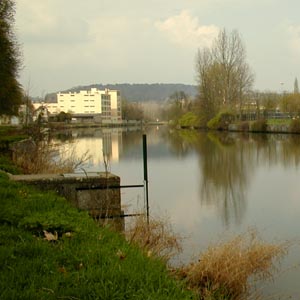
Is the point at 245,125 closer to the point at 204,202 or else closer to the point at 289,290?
the point at 204,202

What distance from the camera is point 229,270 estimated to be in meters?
6.40

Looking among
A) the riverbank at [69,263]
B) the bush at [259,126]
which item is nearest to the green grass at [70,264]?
the riverbank at [69,263]

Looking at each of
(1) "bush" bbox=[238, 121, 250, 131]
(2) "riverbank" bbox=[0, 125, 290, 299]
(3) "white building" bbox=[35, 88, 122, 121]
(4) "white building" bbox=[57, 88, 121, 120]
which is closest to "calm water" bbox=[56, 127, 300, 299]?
(2) "riverbank" bbox=[0, 125, 290, 299]

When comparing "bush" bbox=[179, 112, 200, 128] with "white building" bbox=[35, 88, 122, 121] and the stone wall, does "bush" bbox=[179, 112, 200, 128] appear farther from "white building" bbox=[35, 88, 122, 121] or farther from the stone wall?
the stone wall

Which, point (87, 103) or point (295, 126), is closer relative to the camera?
point (295, 126)

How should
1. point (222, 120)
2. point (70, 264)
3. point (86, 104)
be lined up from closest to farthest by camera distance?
point (70, 264) < point (222, 120) < point (86, 104)

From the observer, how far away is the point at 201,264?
21.1ft

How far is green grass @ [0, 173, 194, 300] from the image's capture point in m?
4.04

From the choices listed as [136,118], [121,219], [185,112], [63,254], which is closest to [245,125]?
[185,112]

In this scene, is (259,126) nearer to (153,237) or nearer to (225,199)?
(225,199)

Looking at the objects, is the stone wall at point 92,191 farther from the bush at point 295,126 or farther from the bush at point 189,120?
the bush at point 189,120

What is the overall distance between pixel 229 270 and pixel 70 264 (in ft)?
8.23

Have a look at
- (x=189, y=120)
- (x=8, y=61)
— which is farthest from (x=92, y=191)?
(x=189, y=120)

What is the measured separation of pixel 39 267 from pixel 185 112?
9141cm
